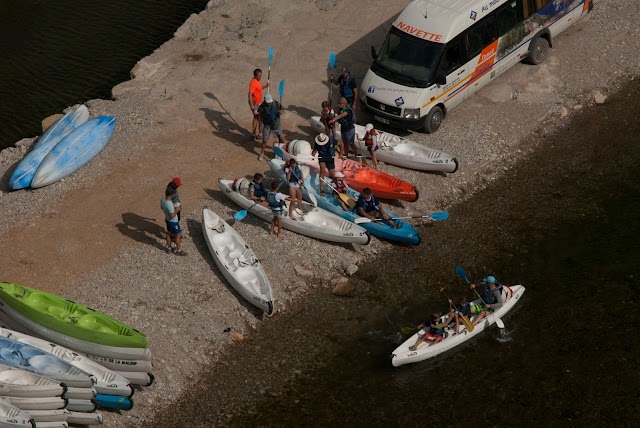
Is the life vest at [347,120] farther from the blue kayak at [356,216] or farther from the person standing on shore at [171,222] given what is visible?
the person standing on shore at [171,222]

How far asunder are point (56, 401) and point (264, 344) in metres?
5.06

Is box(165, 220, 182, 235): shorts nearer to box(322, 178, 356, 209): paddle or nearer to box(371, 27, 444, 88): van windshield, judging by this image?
box(322, 178, 356, 209): paddle

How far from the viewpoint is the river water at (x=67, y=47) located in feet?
98.6

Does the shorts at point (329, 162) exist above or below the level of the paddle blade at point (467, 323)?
above

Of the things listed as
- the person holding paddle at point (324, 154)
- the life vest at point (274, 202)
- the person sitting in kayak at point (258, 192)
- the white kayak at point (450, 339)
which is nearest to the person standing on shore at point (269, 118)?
the person holding paddle at point (324, 154)

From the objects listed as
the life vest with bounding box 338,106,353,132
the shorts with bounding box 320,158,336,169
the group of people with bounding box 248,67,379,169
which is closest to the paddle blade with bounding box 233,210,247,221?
the shorts with bounding box 320,158,336,169

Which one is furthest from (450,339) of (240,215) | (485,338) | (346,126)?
(346,126)

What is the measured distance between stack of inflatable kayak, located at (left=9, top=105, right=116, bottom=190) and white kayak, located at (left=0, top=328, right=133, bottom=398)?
6302mm

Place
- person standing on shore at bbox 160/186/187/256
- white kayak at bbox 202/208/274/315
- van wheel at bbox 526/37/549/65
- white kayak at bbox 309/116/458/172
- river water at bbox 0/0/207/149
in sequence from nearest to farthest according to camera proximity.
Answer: white kayak at bbox 202/208/274/315 → person standing on shore at bbox 160/186/187/256 → white kayak at bbox 309/116/458/172 → van wheel at bbox 526/37/549/65 → river water at bbox 0/0/207/149

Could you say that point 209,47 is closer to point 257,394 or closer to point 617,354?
point 257,394

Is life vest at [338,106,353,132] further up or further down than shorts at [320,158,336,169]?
further up

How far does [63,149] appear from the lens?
1001 inches

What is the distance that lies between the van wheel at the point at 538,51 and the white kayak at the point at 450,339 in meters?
9.77

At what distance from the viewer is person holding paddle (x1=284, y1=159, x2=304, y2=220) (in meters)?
23.2
